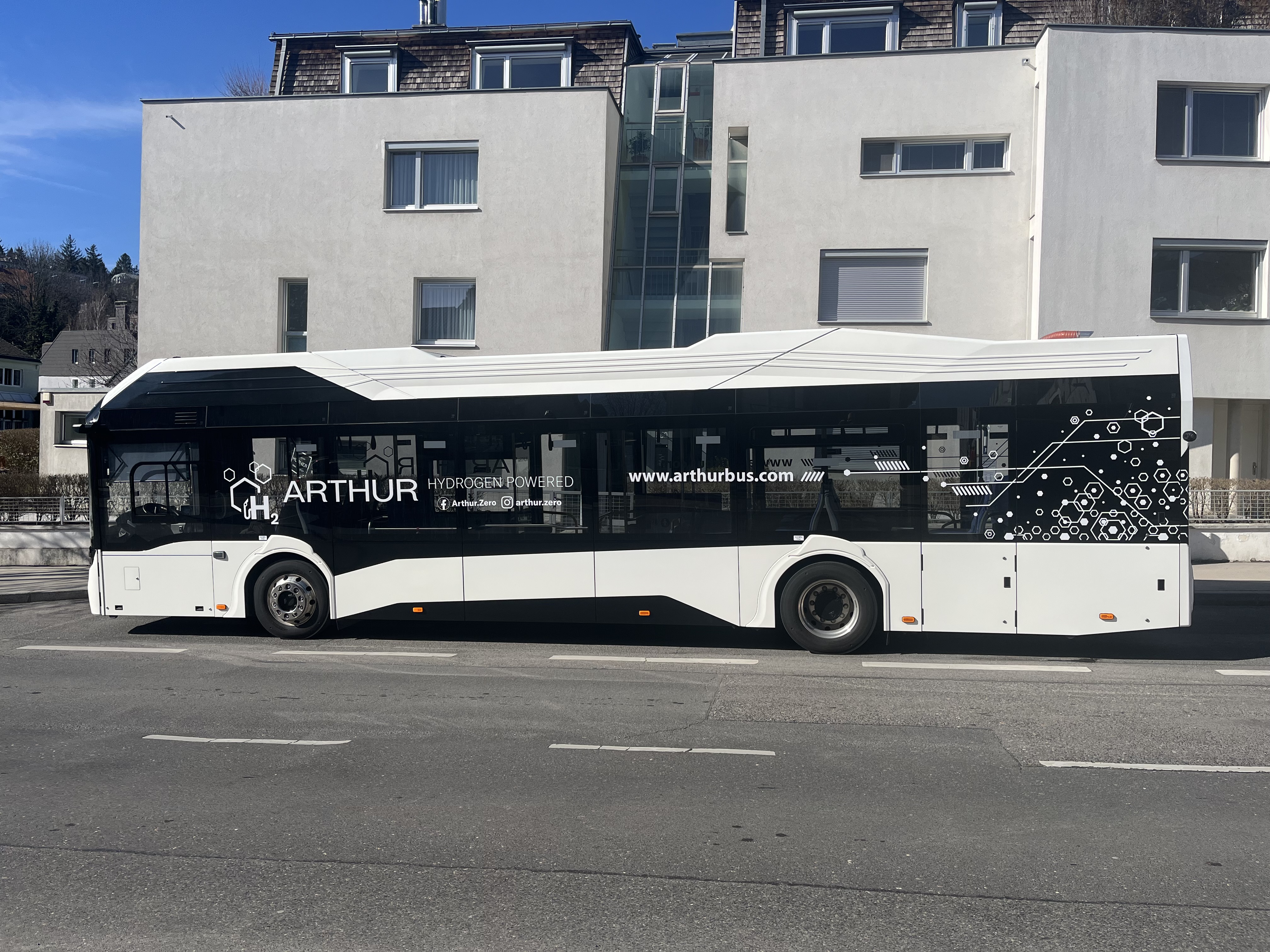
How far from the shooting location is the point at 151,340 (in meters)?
21.8

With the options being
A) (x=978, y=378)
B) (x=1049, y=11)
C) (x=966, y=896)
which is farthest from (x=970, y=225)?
(x=966, y=896)

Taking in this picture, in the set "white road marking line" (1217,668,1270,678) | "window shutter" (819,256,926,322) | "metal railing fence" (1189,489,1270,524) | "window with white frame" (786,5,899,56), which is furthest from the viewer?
"window with white frame" (786,5,899,56)

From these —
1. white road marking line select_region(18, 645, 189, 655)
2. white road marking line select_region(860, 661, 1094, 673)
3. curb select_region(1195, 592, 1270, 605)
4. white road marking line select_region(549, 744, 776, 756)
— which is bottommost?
white road marking line select_region(18, 645, 189, 655)

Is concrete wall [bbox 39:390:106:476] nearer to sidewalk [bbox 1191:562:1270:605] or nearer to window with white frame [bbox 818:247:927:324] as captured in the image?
window with white frame [bbox 818:247:927:324]

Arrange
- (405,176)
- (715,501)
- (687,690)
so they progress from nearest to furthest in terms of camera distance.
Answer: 1. (687,690)
2. (715,501)
3. (405,176)

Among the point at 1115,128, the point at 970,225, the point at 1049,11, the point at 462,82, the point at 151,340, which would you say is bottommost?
the point at 151,340

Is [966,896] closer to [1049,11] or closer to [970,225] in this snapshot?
[970,225]

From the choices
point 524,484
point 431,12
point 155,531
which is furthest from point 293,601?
point 431,12

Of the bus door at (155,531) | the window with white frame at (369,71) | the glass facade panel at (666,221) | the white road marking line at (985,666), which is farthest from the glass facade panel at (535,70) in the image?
the white road marking line at (985,666)

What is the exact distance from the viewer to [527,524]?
10531 millimetres

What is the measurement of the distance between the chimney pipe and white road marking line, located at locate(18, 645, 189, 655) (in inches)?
863

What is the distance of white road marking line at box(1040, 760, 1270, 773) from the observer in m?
6.12

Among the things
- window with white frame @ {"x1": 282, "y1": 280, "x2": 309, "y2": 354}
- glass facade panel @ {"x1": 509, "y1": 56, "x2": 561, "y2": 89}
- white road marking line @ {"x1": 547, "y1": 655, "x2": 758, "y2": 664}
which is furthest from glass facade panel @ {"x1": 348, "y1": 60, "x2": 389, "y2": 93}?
white road marking line @ {"x1": 547, "y1": 655, "x2": 758, "y2": 664}

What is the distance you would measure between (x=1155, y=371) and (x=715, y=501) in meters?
4.15
